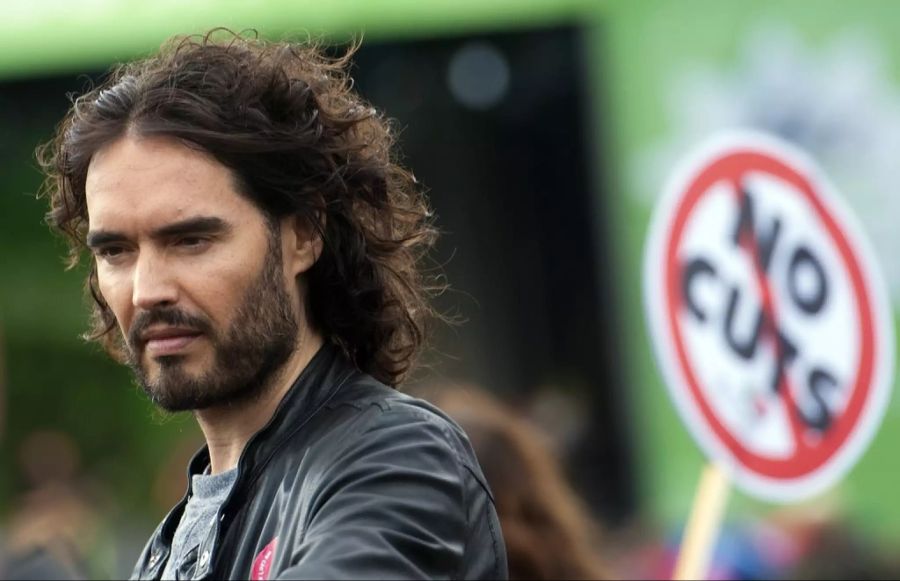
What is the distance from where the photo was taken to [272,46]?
2711mm

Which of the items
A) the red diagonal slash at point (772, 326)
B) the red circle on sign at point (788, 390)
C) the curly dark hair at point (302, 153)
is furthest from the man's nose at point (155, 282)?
the red circle on sign at point (788, 390)

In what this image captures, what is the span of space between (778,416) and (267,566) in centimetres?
316

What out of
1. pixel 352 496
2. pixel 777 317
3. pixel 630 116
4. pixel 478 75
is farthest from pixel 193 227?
pixel 478 75

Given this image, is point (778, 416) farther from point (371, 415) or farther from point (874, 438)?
point (371, 415)

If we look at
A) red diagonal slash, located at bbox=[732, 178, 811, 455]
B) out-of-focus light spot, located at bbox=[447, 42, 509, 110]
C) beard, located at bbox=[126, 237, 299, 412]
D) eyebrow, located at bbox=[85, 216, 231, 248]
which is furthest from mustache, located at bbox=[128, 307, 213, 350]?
out-of-focus light spot, located at bbox=[447, 42, 509, 110]

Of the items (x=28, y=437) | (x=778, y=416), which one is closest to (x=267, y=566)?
(x=778, y=416)

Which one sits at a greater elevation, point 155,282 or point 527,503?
point 155,282

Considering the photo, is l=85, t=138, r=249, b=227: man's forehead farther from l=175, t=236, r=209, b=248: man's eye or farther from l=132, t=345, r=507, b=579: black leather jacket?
l=132, t=345, r=507, b=579: black leather jacket

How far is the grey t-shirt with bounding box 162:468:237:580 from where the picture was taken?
2438 millimetres

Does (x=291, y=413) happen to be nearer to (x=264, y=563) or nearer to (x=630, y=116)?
(x=264, y=563)

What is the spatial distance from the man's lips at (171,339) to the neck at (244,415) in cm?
15

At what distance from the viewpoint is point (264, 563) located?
220cm

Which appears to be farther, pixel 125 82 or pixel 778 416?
pixel 778 416

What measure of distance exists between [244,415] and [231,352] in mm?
141
